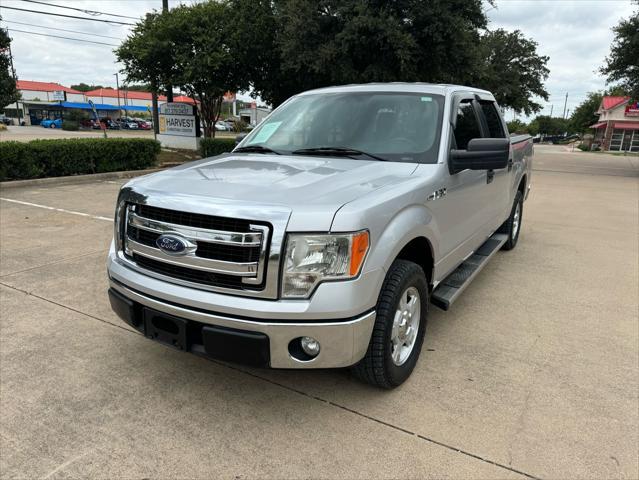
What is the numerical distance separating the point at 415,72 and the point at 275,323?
1528cm

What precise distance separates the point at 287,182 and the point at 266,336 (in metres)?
0.89

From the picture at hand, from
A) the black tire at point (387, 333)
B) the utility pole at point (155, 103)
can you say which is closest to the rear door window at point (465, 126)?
the black tire at point (387, 333)

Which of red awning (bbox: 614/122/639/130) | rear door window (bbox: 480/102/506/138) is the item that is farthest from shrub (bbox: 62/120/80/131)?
red awning (bbox: 614/122/639/130)

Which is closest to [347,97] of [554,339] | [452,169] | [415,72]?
[452,169]

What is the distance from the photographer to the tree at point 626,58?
19.1 m

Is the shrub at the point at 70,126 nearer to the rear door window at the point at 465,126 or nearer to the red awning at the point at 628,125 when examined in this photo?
the rear door window at the point at 465,126

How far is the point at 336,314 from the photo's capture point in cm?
242

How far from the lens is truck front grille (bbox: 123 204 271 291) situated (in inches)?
95.4

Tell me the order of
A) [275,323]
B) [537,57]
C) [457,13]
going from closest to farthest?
[275,323] < [457,13] < [537,57]

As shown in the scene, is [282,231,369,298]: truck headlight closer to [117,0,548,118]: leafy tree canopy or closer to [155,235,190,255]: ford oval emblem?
[155,235,190,255]: ford oval emblem

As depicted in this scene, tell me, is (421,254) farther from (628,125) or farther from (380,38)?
(628,125)

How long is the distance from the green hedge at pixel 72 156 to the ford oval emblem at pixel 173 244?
9.65 meters

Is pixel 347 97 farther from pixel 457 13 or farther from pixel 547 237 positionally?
pixel 457 13

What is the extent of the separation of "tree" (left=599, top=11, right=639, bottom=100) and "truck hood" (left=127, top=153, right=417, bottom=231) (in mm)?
20273
